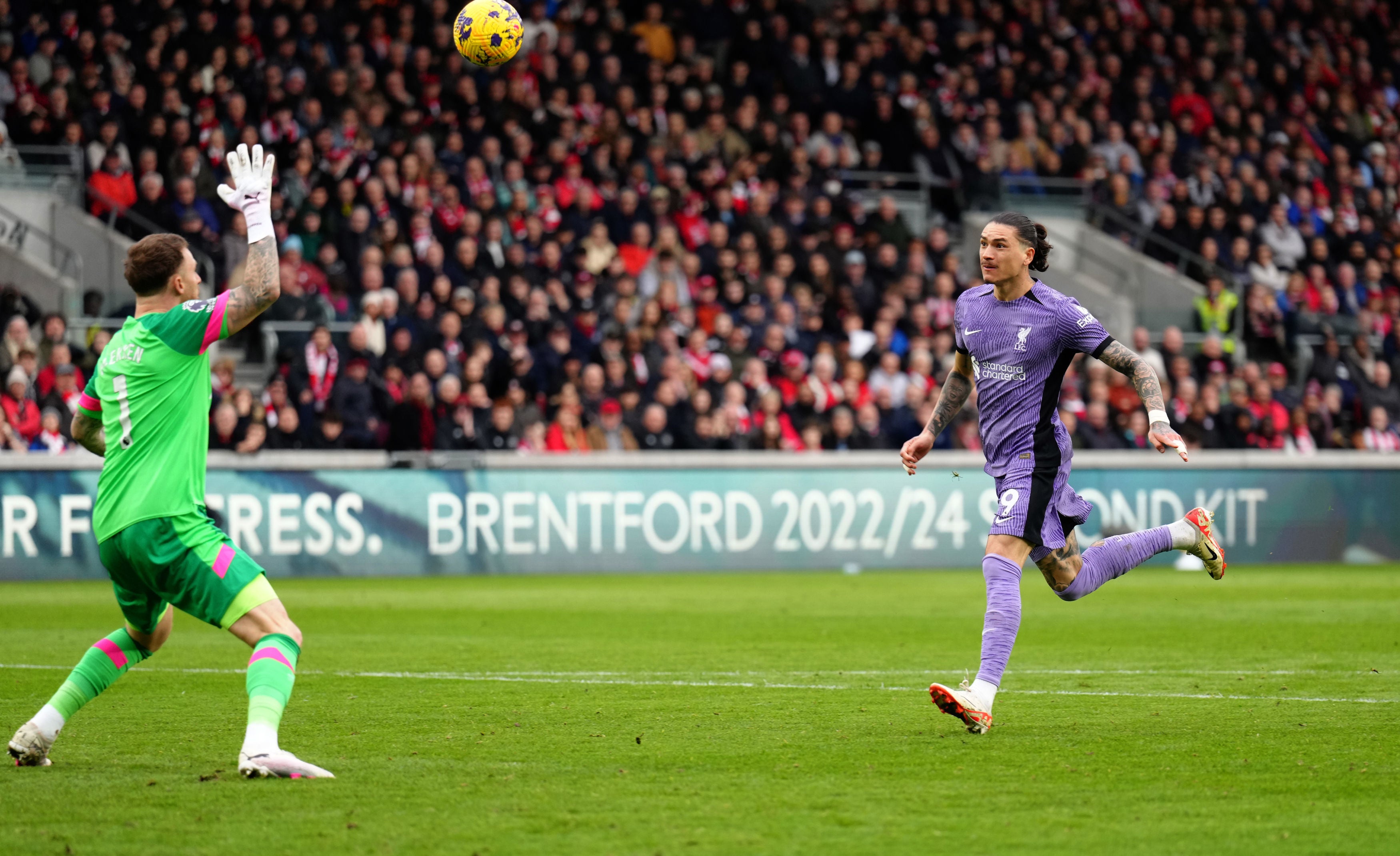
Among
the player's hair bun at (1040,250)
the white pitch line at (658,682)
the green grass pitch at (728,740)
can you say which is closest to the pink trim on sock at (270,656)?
the green grass pitch at (728,740)

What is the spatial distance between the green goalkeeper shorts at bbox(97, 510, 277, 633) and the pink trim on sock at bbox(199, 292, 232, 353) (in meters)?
0.62

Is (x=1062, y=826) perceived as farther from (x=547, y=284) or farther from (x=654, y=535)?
(x=547, y=284)

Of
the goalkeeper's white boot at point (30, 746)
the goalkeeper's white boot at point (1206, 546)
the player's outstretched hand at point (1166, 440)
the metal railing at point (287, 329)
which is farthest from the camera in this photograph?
the metal railing at point (287, 329)

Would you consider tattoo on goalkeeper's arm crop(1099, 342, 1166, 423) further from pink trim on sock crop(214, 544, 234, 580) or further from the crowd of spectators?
the crowd of spectators

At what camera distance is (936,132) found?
1069 inches

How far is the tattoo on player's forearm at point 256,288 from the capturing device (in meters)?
5.98

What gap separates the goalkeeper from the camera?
19.8ft

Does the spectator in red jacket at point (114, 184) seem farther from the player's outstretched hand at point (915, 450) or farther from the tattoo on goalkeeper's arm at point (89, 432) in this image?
the tattoo on goalkeeper's arm at point (89, 432)

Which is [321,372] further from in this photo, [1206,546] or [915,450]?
[1206,546]

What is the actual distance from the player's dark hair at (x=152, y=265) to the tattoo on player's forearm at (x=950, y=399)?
3468mm

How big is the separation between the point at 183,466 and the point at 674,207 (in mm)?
17657

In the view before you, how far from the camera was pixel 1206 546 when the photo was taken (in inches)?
327

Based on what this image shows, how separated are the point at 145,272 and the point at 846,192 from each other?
65.4 feet

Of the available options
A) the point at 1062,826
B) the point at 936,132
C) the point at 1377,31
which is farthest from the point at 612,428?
the point at 1377,31
